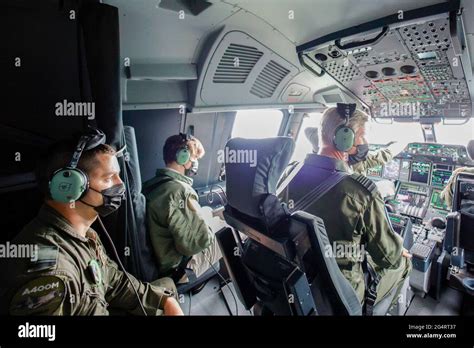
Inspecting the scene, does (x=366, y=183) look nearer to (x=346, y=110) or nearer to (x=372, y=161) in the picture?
(x=346, y=110)

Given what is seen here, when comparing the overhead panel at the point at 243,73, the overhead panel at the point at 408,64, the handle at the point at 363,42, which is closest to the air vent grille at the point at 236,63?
the overhead panel at the point at 243,73

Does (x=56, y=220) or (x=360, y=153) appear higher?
(x=360, y=153)

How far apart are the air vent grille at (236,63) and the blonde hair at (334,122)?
0.86 meters

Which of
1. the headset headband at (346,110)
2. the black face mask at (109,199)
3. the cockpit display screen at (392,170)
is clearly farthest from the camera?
the cockpit display screen at (392,170)

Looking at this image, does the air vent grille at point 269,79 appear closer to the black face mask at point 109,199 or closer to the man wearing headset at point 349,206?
the man wearing headset at point 349,206

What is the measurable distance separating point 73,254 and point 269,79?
2.17 m

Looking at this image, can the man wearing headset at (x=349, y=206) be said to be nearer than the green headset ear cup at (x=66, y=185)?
No

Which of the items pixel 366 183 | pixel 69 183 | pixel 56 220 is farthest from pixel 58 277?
pixel 366 183

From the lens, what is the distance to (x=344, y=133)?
4.99 feet

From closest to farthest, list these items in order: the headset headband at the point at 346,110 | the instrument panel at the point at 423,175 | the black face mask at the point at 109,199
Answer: the black face mask at the point at 109,199 → the headset headband at the point at 346,110 → the instrument panel at the point at 423,175

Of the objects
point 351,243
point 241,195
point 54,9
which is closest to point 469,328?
point 351,243

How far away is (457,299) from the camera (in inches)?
94.7

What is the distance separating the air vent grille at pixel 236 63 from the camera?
6.47 feet

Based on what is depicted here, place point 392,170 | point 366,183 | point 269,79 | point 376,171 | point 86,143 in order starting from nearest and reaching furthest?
point 86,143 → point 366,183 → point 269,79 → point 392,170 → point 376,171
